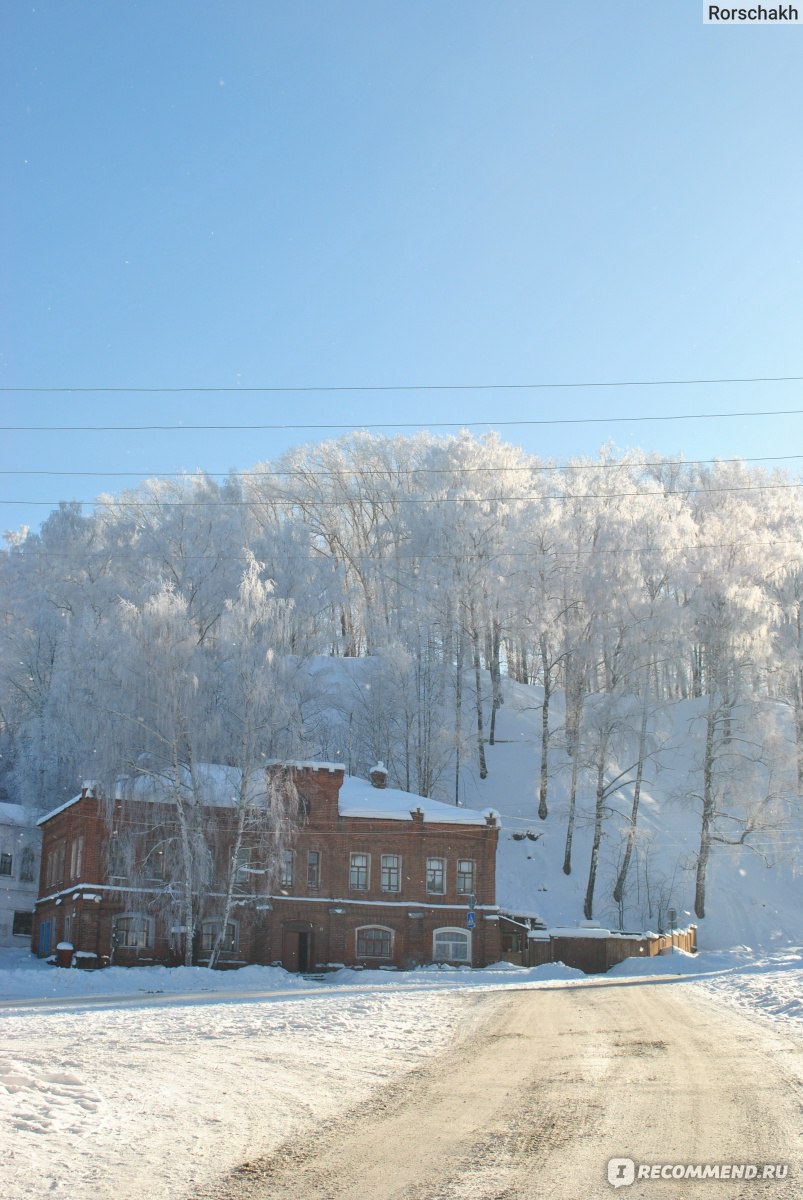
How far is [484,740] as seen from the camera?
215 feet

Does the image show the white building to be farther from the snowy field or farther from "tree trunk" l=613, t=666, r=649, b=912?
"tree trunk" l=613, t=666, r=649, b=912

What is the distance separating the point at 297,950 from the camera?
44.6 metres

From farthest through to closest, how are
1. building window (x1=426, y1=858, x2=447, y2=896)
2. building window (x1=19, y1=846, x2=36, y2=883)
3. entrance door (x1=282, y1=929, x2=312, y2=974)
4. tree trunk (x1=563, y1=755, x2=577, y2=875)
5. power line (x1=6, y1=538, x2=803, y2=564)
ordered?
power line (x1=6, y1=538, x2=803, y2=564) → tree trunk (x1=563, y1=755, x2=577, y2=875) → building window (x1=19, y1=846, x2=36, y2=883) → building window (x1=426, y1=858, x2=447, y2=896) → entrance door (x1=282, y1=929, x2=312, y2=974)

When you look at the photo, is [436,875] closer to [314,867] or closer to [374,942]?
[374,942]

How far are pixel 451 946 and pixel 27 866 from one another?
70.2 ft

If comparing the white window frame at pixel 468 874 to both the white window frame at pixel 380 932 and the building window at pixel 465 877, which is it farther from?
the white window frame at pixel 380 932

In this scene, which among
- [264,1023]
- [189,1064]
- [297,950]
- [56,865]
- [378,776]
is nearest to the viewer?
[189,1064]

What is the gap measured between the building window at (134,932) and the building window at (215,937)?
2.09 metres

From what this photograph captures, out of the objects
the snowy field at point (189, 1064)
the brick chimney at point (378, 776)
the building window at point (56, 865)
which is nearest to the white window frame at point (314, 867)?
the brick chimney at point (378, 776)

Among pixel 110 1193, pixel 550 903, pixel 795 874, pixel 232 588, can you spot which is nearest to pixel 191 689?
pixel 232 588

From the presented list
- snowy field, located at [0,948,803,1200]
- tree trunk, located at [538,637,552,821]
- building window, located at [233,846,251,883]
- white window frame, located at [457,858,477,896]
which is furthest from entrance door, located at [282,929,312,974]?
tree trunk, located at [538,637,552,821]

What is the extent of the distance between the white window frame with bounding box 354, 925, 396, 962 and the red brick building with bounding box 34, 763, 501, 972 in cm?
4

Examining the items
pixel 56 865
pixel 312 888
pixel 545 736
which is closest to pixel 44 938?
pixel 56 865

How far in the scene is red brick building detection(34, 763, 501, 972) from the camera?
4197 centimetres
